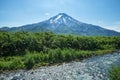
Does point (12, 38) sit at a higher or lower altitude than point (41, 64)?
higher

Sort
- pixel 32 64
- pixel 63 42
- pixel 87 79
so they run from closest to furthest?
pixel 87 79 < pixel 32 64 < pixel 63 42

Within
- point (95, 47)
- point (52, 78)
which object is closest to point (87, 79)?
point (52, 78)

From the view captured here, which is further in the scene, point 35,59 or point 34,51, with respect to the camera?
point 34,51

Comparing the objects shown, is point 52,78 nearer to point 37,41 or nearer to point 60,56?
point 60,56

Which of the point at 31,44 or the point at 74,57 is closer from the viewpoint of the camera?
the point at 74,57

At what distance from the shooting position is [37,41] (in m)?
39.0

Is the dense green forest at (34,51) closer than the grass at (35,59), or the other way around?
the grass at (35,59)

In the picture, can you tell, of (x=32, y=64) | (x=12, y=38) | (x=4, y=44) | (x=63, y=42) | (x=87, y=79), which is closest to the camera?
(x=87, y=79)

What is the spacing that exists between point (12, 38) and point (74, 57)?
41.5 ft

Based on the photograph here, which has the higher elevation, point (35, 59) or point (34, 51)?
point (34, 51)

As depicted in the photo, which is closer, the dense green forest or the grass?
the grass

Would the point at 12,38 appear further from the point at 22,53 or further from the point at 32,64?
the point at 32,64

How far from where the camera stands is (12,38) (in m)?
37.1

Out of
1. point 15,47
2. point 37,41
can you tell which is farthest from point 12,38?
point 37,41
